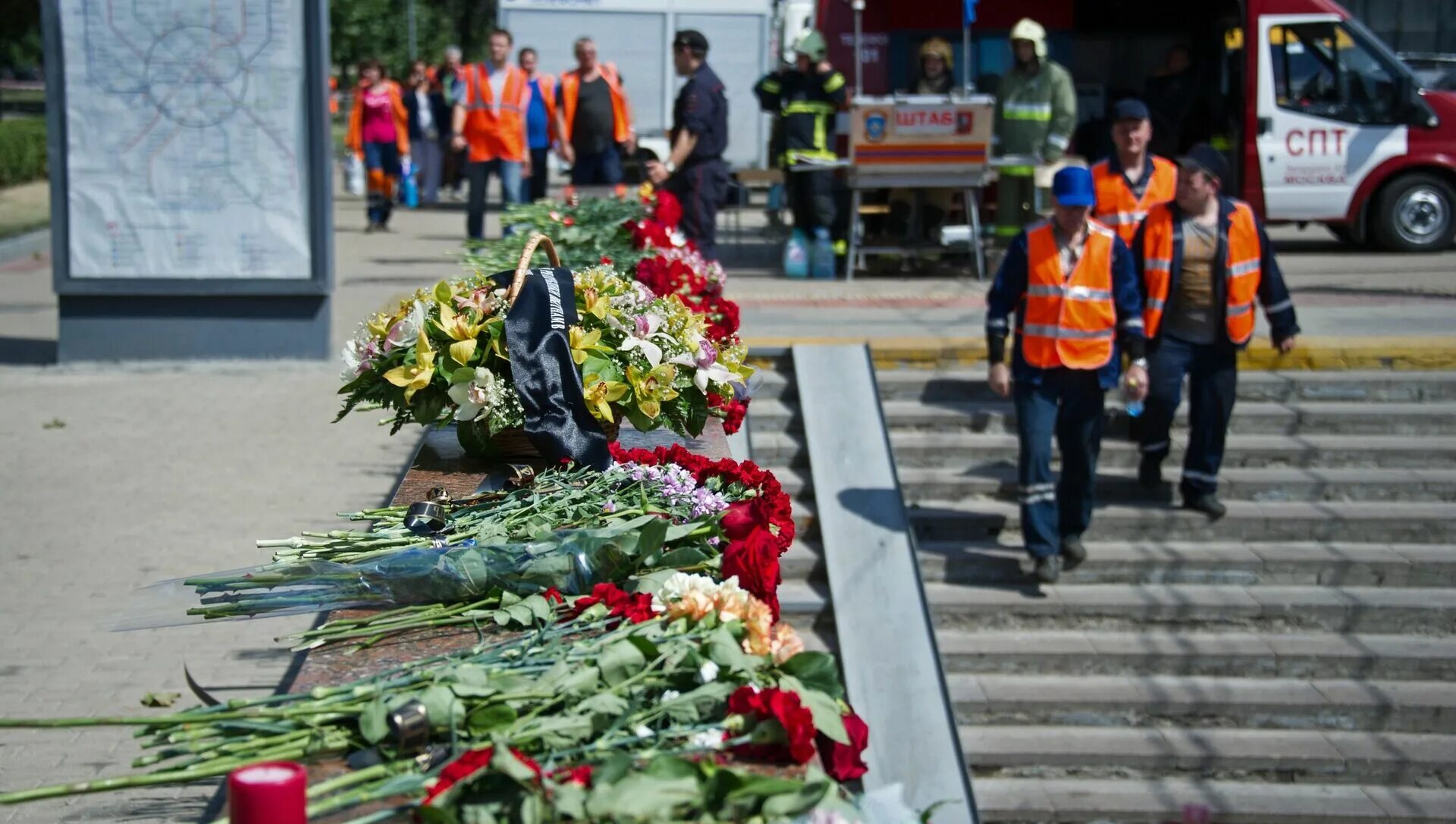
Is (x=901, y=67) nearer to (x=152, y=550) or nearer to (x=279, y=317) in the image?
(x=279, y=317)

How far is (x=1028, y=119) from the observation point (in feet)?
44.9

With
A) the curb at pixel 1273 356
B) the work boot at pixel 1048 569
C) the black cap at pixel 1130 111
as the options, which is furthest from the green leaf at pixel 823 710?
the curb at pixel 1273 356

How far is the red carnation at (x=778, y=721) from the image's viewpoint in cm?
248

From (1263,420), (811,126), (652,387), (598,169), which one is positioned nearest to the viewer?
(652,387)

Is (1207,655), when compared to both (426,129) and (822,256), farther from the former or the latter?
(426,129)

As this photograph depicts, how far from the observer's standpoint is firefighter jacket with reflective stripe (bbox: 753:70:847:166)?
45.0 ft

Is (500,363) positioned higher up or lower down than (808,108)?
lower down

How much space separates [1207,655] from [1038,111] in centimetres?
735

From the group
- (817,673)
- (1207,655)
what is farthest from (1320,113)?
(817,673)

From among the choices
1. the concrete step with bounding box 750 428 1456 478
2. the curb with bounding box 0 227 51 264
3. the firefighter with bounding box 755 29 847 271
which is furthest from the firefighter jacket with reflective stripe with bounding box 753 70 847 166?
the curb with bounding box 0 227 51 264

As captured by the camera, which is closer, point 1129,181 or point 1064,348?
point 1064,348

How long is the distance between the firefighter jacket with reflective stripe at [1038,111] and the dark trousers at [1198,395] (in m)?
5.50

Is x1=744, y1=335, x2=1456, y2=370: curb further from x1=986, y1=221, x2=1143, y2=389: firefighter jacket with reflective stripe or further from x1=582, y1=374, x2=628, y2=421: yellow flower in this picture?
x1=582, y1=374, x2=628, y2=421: yellow flower

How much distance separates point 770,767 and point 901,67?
16320 millimetres
